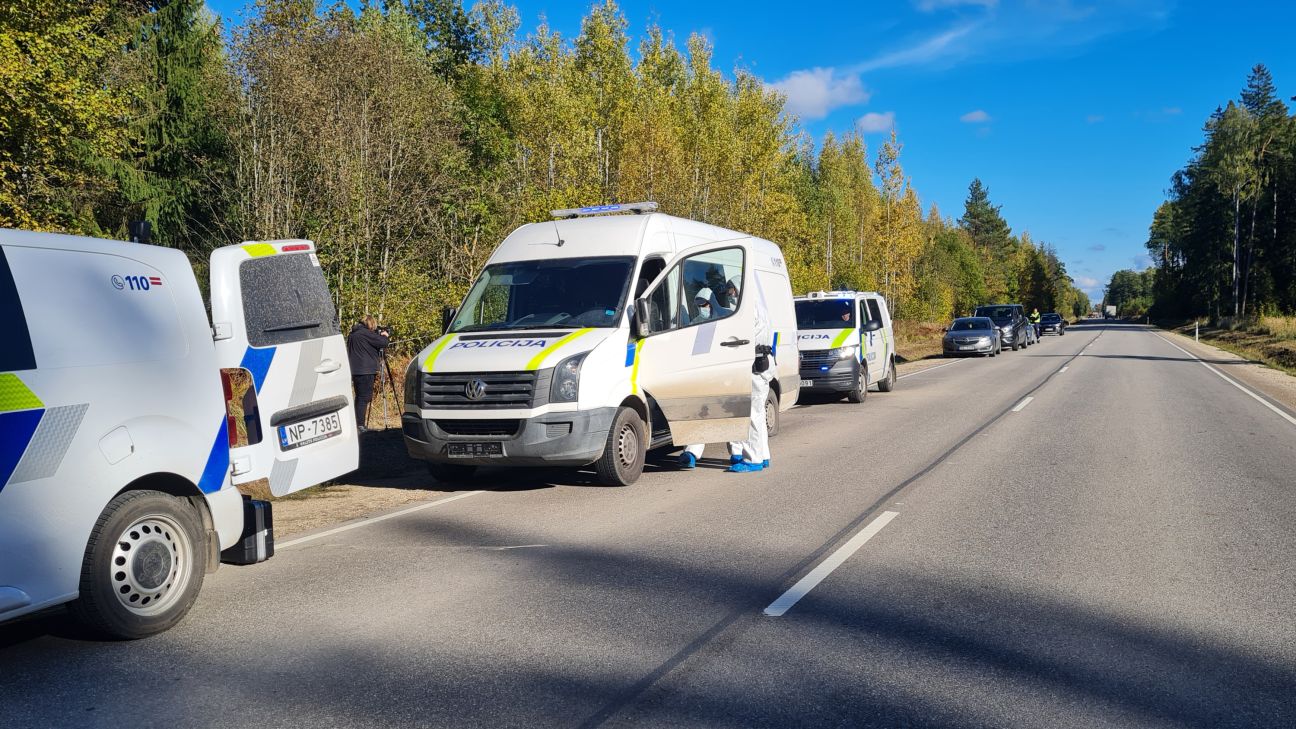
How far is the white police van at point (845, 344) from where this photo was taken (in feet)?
55.0

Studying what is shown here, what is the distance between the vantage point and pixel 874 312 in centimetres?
1916

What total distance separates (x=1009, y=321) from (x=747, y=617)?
3864 cm

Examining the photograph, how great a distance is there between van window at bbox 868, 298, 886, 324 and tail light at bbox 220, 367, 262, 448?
48.9 ft

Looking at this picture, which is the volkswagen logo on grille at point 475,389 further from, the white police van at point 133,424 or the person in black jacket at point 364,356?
the person in black jacket at point 364,356

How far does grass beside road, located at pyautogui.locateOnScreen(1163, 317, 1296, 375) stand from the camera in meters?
30.5

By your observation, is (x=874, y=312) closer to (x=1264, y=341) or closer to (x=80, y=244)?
(x=80, y=244)

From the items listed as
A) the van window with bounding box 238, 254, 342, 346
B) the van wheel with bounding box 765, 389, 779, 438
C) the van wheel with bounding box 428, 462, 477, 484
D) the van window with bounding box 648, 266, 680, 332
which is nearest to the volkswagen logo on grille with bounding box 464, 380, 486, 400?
the van wheel with bounding box 428, 462, 477, 484

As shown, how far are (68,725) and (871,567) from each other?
4.37 metres

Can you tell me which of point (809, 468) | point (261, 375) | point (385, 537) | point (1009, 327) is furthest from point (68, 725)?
point (1009, 327)

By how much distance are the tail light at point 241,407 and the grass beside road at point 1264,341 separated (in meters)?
28.9

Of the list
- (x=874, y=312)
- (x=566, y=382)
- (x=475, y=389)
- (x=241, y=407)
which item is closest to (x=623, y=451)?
(x=566, y=382)

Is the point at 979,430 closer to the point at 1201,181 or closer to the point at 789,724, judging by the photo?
the point at 789,724

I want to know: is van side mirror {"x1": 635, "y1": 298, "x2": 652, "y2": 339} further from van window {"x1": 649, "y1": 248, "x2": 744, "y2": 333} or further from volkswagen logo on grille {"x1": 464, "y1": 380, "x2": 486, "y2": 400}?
volkswagen logo on grille {"x1": 464, "y1": 380, "x2": 486, "y2": 400}

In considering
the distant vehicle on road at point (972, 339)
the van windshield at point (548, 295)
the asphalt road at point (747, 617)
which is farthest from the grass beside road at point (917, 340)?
the asphalt road at point (747, 617)
